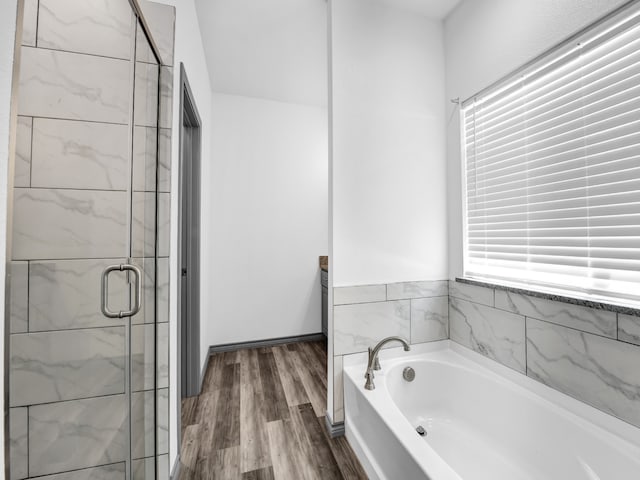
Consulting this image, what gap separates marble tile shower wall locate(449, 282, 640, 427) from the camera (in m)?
1.04

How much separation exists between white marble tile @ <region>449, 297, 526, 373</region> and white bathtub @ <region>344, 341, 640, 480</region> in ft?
0.21

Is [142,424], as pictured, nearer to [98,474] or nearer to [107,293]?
[98,474]

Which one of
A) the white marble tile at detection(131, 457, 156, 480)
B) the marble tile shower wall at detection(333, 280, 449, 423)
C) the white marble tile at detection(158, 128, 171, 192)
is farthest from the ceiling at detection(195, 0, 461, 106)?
the white marble tile at detection(131, 457, 156, 480)

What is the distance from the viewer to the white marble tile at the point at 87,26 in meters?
0.61

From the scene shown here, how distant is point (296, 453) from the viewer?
1.52 metres

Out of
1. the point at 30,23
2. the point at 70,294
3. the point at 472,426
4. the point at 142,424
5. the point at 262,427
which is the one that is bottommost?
the point at 262,427

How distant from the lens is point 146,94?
1.15 metres

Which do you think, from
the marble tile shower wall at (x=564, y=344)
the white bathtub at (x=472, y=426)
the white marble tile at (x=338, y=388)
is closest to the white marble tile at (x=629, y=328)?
the marble tile shower wall at (x=564, y=344)

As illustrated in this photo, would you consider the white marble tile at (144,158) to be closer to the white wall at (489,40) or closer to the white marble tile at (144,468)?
the white marble tile at (144,468)

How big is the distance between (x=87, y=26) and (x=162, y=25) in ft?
2.04

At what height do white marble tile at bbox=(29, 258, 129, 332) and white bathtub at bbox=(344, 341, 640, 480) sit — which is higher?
white marble tile at bbox=(29, 258, 129, 332)

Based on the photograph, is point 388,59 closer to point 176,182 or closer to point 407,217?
point 407,217

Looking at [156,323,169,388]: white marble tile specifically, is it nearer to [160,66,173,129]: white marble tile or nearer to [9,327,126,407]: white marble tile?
[9,327,126,407]: white marble tile

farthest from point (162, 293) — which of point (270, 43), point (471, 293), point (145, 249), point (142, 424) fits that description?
point (270, 43)
